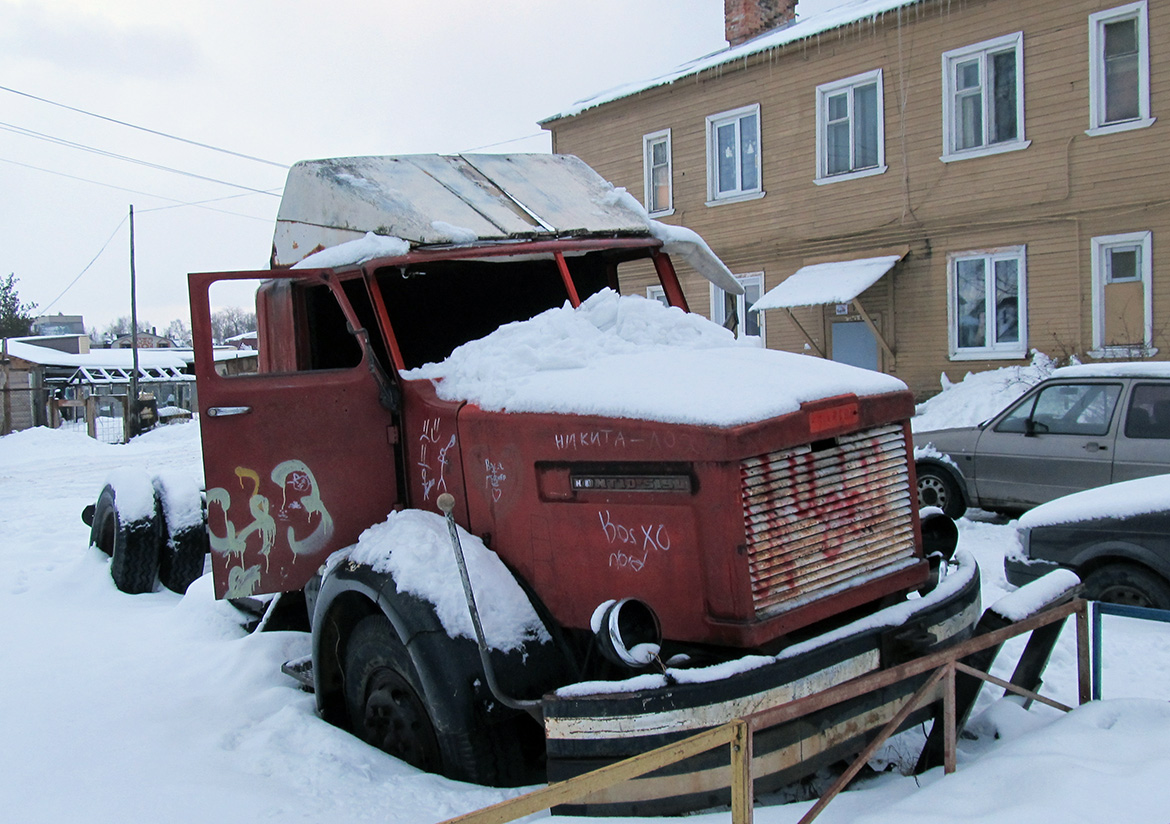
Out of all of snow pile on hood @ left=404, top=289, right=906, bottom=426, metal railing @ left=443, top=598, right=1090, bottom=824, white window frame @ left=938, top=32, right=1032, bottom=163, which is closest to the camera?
metal railing @ left=443, top=598, right=1090, bottom=824

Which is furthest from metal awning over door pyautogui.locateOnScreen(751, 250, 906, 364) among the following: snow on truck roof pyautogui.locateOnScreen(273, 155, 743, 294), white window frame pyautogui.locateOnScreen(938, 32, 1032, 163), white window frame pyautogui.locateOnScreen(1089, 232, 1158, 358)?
snow on truck roof pyautogui.locateOnScreen(273, 155, 743, 294)

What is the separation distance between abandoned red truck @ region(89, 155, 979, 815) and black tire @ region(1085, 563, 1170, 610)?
2091mm

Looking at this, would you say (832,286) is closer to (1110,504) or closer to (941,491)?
(941,491)

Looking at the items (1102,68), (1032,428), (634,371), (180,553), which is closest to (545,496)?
(634,371)

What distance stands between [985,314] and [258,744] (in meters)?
14.1

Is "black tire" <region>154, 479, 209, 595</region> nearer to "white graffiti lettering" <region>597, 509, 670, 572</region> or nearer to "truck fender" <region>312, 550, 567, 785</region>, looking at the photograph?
"truck fender" <region>312, 550, 567, 785</region>

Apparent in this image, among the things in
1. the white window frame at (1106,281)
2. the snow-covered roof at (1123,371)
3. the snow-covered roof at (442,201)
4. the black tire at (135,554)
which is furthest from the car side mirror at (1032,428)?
the black tire at (135,554)

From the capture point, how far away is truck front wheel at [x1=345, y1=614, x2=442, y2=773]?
3.78 metres

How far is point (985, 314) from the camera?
15.4 metres

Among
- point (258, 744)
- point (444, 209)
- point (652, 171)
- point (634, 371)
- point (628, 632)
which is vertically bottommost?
point (258, 744)

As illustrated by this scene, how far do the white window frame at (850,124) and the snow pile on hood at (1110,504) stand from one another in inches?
447

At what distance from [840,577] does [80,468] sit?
1708 cm

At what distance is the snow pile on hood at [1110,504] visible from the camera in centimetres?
559

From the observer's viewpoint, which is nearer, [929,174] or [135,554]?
[135,554]
